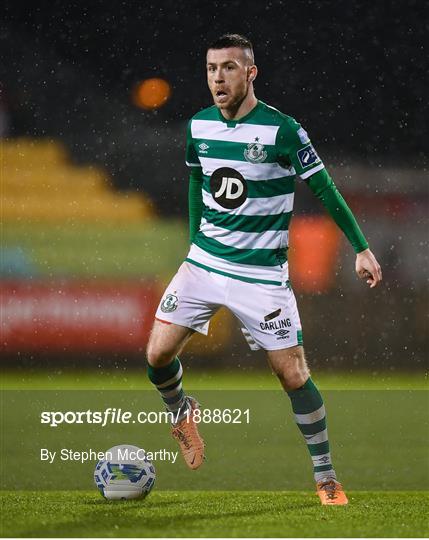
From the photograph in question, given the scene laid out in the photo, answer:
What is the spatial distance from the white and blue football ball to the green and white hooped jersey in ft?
2.47

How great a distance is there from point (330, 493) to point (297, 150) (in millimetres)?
1203

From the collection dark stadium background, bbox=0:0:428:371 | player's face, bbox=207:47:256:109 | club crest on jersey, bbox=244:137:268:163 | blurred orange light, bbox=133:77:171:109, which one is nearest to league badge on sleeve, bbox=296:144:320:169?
club crest on jersey, bbox=244:137:268:163

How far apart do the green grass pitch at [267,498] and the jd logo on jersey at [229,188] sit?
1059 mm

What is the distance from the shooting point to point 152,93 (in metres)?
10.8

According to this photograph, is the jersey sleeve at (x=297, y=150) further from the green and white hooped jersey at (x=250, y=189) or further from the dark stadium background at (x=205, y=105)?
the dark stadium background at (x=205, y=105)

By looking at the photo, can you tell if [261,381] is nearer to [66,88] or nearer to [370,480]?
[66,88]

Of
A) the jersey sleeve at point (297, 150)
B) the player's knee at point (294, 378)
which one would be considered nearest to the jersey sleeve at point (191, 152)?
the jersey sleeve at point (297, 150)

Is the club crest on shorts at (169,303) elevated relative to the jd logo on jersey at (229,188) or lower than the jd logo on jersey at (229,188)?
lower

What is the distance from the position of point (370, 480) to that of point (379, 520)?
1.25 metres

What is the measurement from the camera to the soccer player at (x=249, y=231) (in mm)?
3924

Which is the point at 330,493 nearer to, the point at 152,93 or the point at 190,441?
the point at 190,441

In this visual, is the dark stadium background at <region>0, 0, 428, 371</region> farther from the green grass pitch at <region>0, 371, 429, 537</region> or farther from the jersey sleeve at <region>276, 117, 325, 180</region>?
the jersey sleeve at <region>276, 117, 325, 180</region>

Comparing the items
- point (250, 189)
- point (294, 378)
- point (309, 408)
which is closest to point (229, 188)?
point (250, 189)

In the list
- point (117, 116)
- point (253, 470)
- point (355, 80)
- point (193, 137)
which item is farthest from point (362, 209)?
point (193, 137)
